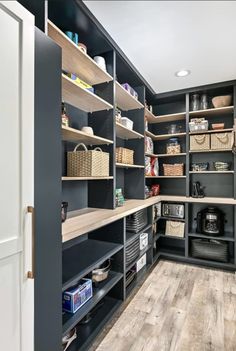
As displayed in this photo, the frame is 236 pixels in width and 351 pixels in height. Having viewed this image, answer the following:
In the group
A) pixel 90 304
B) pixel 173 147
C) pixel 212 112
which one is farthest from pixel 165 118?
pixel 90 304

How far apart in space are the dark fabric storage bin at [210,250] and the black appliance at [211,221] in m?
0.14

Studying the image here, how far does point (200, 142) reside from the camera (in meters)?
2.94

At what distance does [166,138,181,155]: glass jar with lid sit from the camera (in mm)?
3195

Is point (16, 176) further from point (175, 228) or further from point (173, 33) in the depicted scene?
point (175, 228)

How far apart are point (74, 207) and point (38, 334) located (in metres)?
1.14

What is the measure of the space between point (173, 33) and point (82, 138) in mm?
1146

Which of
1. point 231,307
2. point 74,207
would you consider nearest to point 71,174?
point 74,207

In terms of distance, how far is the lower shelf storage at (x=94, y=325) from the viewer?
4.80 ft

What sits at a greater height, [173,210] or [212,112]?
[212,112]

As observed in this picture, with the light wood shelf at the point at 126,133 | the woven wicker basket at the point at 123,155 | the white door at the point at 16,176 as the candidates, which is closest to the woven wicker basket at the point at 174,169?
the light wood shelf at the point at 126,133

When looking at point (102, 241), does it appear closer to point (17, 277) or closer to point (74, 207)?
point (74, 207)

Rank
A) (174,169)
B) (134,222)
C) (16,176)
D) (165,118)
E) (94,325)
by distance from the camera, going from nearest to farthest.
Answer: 1. (16,176)
2. (94,325)
3. (134,222)
4. (174,169)
5. (165,118)

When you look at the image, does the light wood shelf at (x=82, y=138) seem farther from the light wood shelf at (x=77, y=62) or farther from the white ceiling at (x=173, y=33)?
the white ceiling at (x=173, y=33)

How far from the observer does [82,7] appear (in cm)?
141
